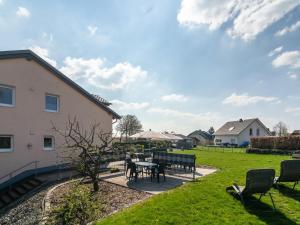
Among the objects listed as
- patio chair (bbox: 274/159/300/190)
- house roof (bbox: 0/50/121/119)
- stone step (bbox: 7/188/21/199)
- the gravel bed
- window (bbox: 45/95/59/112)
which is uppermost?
house roof (bbox: 0/50/121/119)

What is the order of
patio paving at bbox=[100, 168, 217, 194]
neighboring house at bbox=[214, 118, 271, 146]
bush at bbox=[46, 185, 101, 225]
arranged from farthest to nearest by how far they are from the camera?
neighboring house at bbox=[214, 118, 271, 146] < patio paving at bbox=[100, 168, 217, 194] < bush at bbox=[46, 185, 101, 225]

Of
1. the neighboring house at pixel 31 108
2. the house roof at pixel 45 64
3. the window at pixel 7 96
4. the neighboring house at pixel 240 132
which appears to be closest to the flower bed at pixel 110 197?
the neighboring house at pixel 31 108

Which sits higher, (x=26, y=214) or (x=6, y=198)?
(x=26, y=214)

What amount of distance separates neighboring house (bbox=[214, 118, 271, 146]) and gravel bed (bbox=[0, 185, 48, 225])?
51.1m

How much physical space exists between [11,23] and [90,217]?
38.5ft

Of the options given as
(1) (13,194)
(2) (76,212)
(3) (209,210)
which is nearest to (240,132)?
(1) (13,194)

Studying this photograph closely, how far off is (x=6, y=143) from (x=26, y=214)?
22.0 feet

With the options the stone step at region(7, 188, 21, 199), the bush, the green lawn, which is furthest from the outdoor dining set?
the stone step at region(7, 188, 21, 199)

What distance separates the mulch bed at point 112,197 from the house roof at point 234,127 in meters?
48.9

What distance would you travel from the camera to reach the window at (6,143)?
13016 mm

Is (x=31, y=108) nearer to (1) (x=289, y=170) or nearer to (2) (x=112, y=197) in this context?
(2) (x=112, y=197)

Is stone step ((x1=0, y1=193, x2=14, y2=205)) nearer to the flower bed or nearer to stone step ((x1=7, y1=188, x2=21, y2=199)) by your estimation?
stone step ((x1=7, y1=188, x2=21, y2=199))

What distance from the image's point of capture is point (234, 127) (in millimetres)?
57406

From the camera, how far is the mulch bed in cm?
759
